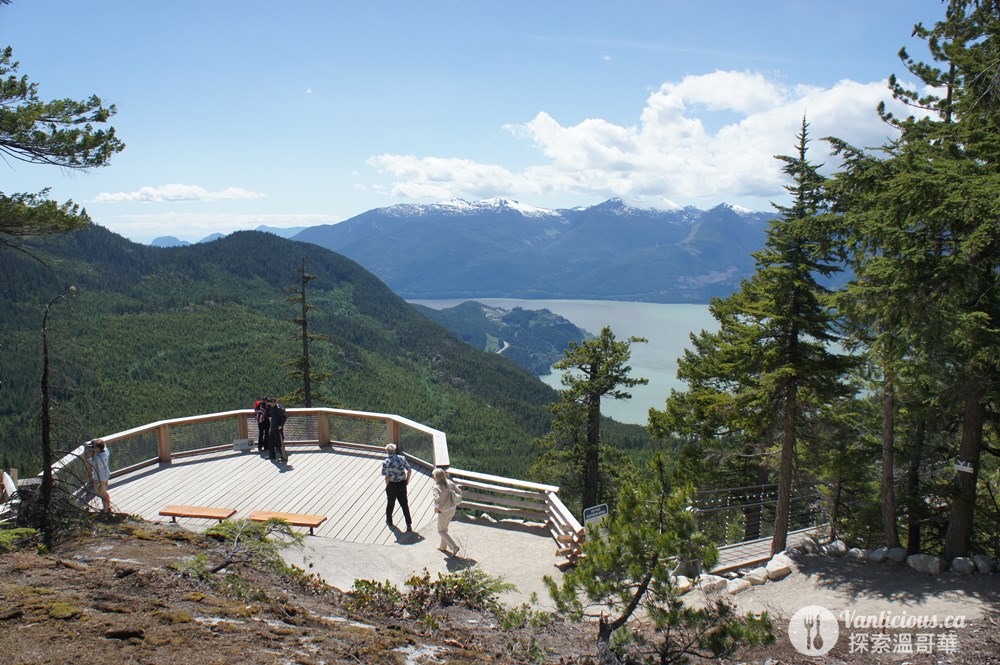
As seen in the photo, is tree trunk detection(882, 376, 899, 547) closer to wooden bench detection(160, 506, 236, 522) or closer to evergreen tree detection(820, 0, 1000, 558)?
evergreen tree detection(820, 0, 1000, 558)

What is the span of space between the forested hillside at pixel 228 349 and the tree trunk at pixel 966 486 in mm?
38578

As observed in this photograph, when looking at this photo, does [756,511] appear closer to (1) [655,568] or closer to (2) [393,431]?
(2) [393,431]

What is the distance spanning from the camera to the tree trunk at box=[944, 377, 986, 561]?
8.93 m

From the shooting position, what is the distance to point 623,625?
5.28 metres

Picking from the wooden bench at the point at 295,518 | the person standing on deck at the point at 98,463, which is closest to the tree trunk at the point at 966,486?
the wooden bench at the point at 295,518

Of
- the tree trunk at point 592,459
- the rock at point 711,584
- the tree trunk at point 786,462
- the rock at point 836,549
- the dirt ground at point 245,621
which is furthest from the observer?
the tree trunk at point 592,459

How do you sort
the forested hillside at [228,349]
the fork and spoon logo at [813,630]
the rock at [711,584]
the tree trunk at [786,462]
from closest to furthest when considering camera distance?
the fork and spoon logo at [813,630] → the rock at [711,584] → the tree trunk at [786,462] → the forested hillside at [228,349]

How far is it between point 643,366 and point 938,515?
14081 cm

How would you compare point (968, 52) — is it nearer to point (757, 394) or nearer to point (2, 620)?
point (757, 394)

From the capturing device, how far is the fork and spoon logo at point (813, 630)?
6405mm

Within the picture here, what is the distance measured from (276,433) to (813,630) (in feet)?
30.2

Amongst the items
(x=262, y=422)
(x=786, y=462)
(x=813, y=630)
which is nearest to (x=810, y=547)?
(x=786, y=462)

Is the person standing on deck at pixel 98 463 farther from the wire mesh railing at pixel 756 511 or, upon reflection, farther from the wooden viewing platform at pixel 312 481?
the wire mesh railing at pixel 756 511

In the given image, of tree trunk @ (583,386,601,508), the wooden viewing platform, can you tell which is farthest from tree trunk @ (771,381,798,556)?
tree trunk @ (583,386,601,508)
